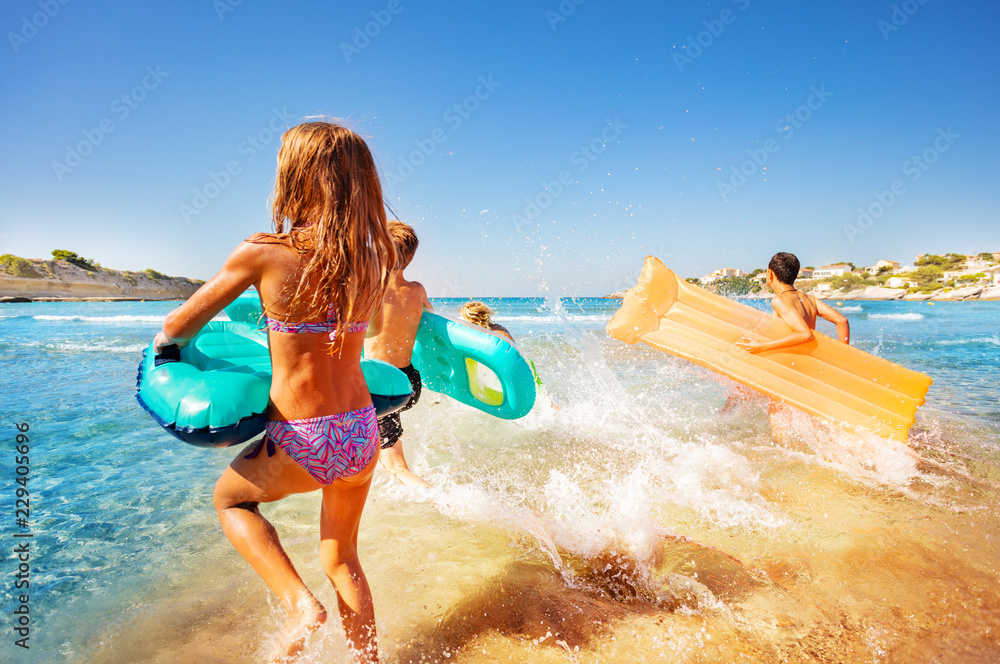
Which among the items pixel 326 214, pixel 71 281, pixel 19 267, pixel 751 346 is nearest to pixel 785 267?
pixel 751 346

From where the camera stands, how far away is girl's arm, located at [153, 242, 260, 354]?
149 centimetres

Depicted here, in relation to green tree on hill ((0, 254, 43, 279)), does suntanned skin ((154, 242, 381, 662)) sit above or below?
below

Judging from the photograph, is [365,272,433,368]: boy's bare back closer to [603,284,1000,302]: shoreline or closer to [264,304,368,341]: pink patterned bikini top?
[264,304,368,341]: pink patterned bikini top

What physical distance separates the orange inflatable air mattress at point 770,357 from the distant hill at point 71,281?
42.0 metres

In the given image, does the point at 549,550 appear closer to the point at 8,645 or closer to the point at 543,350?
the point at 8,645

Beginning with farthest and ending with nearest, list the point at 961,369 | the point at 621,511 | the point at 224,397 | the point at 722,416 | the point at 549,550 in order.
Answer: the point at 961,369 → the point at 722,416 → the point at 621,511 → the point at 549,550 → the point at 224,397

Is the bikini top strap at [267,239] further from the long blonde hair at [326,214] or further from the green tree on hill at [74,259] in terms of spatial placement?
the green tree on hill at [74,259]

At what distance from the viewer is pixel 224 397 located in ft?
5.14

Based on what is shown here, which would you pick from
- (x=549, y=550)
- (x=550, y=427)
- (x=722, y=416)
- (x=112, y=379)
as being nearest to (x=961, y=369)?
(x=722, y=416)

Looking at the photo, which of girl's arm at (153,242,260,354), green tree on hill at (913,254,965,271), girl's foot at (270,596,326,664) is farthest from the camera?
green tree on hill at (913,254,965,271)

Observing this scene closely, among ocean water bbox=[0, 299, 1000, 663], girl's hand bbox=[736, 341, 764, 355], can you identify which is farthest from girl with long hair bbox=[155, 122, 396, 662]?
girl's hand bbox=[736, 341, 764, 355]

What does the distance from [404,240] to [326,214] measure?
1.54 m

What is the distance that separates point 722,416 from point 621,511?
3.21 meters

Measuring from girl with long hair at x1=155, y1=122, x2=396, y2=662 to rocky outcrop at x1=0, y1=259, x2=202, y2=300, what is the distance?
44211 mm
